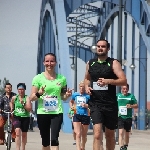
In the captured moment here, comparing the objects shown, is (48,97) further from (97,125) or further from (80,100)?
(80,100)

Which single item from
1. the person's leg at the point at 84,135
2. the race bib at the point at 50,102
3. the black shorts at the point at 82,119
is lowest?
the person's leg at the point at 84,135

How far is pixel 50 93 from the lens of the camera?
11.9m

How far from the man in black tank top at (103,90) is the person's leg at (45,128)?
704mm

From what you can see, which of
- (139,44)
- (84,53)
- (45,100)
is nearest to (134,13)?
(139,44)

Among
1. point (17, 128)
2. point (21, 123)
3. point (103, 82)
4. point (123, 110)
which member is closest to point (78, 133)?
point (123, 110)

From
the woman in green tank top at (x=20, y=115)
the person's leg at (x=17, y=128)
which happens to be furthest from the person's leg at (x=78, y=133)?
Answer: the person's leg at (x=17, y=128)

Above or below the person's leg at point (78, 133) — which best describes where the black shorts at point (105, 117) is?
above

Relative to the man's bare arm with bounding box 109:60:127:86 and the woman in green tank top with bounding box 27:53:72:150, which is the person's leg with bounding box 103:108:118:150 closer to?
the man's bare arm with bounding box 109:60:127:86

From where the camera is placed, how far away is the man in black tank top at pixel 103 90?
37.8 ft

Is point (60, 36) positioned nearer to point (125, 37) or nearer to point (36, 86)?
point (125, 37)

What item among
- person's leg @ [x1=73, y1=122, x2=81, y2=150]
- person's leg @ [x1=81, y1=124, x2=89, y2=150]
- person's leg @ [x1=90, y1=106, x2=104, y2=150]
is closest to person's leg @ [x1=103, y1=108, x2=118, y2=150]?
person's leg @ [x1=90, y1=106, x2=104, y2=150]

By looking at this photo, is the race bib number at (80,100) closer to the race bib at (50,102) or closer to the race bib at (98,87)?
the race bib at (50,102)

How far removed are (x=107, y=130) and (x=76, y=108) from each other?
6.32 metres

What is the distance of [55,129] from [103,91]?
3.01ft
